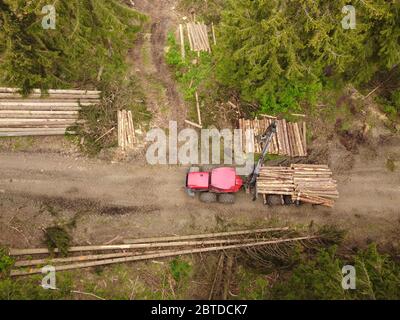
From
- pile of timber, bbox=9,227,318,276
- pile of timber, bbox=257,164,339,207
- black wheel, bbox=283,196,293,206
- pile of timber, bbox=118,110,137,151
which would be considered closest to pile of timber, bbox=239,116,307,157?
pile of timber, bbox=257,164,339,207

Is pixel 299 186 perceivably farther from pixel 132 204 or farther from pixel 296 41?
pixel 132 204

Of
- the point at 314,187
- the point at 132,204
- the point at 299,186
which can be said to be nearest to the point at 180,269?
the point at 132,204

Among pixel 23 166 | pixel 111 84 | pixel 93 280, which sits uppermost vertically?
pixel 111 84

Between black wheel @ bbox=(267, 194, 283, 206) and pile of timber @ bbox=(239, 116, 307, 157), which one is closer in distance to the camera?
black wheel @ bbox=(267, 194, 283, 206)

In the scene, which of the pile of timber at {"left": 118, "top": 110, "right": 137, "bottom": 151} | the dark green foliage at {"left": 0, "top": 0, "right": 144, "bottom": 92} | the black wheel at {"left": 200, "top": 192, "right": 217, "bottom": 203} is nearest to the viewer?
the dark green foliage at {"left": 0, "top": 0, "right": 144, "bottom": 92}

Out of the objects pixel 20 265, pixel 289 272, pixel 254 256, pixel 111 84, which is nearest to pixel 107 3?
pixel 111 84

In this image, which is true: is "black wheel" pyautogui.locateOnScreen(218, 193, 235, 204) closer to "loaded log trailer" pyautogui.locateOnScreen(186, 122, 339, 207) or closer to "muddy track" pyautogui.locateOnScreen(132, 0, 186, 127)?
"loaded log trailer" pyautogui.locateOnScreen(186, 122, 339, 207)
